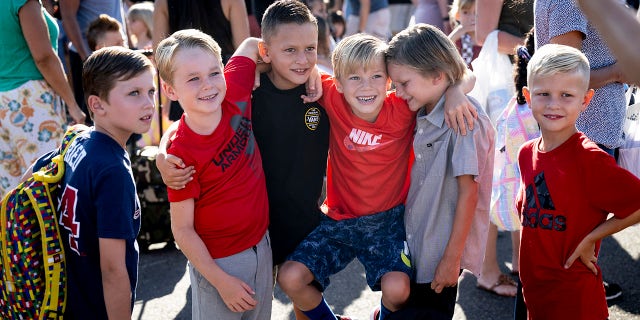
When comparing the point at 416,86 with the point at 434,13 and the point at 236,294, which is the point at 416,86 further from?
the point at 434,13

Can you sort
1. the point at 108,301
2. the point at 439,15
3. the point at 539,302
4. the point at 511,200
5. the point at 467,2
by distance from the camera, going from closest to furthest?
the point at 108,301 → the point at 539,302 → the point at 511,200 → the point at 467,2 → the point at 439,15

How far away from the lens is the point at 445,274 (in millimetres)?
2773

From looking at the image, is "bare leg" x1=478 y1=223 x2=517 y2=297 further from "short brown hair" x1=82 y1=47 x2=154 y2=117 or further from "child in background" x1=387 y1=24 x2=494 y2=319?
"short brown hair" x1=82 y1=47 x2=154 y2=117

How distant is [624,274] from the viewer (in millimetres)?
4070

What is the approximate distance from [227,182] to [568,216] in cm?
146

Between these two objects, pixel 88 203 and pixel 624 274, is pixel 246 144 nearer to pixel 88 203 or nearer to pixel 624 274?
pixel 88 203

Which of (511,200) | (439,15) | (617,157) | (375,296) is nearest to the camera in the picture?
(617,157)

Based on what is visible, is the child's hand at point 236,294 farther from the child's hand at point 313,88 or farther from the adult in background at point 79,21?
the adult in background at point 79,21

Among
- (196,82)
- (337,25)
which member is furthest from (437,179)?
(337,25)

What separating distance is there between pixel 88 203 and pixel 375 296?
2.20 meters

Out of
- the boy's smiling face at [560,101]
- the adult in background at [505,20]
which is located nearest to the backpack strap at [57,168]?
the boy's smiling face at [560,101]

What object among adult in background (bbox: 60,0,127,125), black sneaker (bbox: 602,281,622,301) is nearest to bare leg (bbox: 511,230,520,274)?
black sneaker (bbox: 602,281,622,301)

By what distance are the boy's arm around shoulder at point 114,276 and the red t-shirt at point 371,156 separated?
1.06m

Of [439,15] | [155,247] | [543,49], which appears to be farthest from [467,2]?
[155,247]
